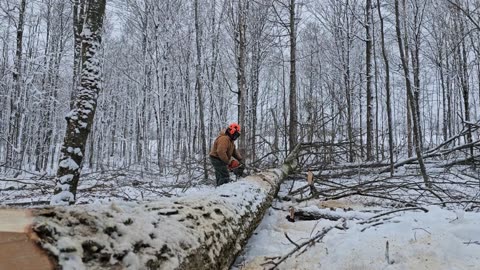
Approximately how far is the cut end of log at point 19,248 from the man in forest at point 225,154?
218 inches

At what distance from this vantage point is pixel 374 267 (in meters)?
2.29

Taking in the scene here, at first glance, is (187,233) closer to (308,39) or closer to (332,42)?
(332,42)

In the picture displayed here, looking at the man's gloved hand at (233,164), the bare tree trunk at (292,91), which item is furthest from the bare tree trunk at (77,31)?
the bare tree trunk at (292,91)

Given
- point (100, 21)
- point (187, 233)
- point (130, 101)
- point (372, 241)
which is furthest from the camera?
point (130, 101)

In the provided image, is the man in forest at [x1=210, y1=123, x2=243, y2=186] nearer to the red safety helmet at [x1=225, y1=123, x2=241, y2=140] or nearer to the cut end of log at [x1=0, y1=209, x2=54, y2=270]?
the red safety helmet at [x1=225, y1=123, x2=241, y2=140]

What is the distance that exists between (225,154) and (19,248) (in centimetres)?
559

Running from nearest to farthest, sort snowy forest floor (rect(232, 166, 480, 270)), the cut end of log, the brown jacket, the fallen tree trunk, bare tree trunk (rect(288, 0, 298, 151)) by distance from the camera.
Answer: the cut end of log → the fallen tree trunk → snowy forest floor (rect(232, 166, 480, 270)) → the brown jacket → bare tree trunk (rect(288, 0, 298, 151))

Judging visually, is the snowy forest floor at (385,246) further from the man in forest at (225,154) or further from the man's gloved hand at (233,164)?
the man's gloved hand at (233,164)

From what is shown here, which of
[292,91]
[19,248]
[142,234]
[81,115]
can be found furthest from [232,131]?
[19,248]

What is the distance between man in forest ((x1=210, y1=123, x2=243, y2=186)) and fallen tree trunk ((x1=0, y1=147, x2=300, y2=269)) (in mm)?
3584

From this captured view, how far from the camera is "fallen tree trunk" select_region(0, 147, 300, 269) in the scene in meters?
1.13

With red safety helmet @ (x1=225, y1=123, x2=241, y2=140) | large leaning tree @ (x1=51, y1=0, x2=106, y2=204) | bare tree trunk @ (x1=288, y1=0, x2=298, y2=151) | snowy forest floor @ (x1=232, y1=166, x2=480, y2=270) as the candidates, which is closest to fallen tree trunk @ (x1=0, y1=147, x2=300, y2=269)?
snowy forest floor @ (x1=232, y1=166, x2=480, y2=270)

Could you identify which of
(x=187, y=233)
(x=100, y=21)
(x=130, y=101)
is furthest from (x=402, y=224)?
(x=130, y=101)

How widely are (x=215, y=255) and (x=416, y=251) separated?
4.46 ft
